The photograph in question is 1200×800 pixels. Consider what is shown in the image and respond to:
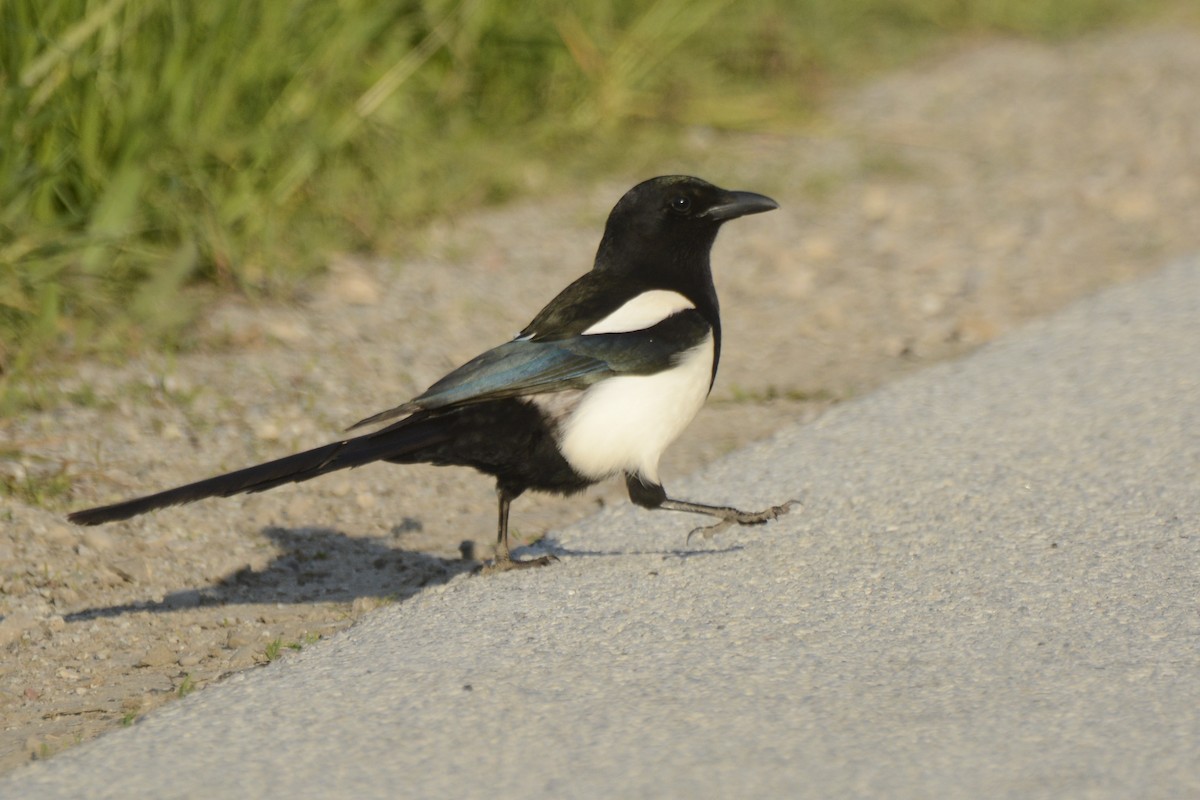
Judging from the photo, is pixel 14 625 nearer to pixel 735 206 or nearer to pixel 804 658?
pixel 804 658

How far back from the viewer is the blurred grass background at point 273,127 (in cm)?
541

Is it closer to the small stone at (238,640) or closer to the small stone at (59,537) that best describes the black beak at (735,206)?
the small stone at (238,640)

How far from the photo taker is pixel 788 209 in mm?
7734

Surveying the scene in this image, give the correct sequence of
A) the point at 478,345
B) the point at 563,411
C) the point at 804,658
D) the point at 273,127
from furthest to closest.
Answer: the point at 273,127
the point at 478,345
the point at 563,411
the point at 804,658

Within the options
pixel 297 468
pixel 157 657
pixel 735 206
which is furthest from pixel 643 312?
pixel 157 657

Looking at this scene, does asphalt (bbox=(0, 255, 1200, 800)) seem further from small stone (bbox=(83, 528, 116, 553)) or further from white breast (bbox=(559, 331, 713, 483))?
small stone (bbox=(83, 528, 116, 553))

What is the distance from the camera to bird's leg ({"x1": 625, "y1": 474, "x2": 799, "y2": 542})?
4102mm

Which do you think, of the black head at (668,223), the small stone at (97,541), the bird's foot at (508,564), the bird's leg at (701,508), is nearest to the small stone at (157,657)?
the small stone at (97,541)

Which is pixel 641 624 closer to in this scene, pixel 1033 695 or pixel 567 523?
pixel 1033 695

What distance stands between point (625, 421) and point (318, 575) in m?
0.88

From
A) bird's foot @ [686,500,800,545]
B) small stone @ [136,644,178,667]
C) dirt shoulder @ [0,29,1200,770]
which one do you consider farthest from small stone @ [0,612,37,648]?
bird's foot @ [686,500,800,545]

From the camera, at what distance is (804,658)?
328cm

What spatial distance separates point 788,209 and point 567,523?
3405mm

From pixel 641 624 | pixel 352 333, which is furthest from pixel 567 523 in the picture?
pixel 352 333
